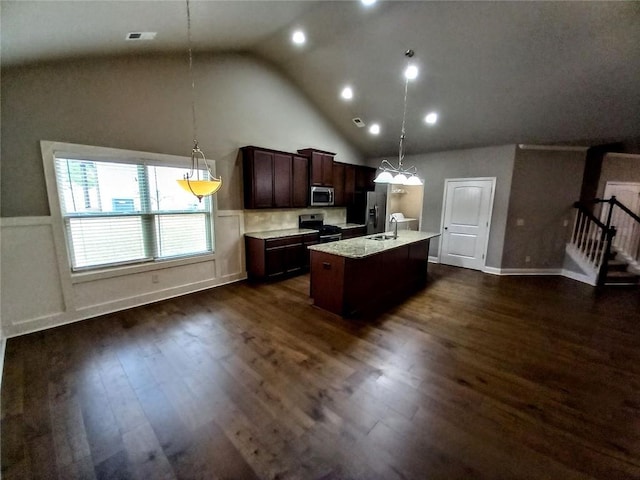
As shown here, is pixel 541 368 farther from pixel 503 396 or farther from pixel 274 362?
pixel 274 362

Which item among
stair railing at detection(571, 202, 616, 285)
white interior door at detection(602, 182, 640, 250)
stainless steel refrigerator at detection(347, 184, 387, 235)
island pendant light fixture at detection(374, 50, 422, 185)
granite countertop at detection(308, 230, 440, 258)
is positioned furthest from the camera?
stainless steel refrigerator at detection(347, 184, 387, 235)

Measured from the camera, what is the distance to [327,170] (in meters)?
5.65

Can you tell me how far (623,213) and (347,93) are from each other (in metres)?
6.20

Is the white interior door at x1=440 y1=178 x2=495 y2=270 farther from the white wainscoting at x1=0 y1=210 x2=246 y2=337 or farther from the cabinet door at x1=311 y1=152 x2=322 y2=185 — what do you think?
the white wainscoting at x1=0 y1=210 x2=246 y2=337

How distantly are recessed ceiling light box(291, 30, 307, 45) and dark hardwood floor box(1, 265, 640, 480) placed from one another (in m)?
4.06

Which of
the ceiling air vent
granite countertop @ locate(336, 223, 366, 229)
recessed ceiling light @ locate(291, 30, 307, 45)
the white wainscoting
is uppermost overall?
recessed ceiling light @ locate(291, 30, 307, 45)

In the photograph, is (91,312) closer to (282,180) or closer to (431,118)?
(282,180)

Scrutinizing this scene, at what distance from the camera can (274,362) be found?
2387mm

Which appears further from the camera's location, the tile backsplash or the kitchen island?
the tile backsplash

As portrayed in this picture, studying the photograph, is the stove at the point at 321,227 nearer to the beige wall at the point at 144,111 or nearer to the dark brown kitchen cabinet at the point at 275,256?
the dark brown kitchen cabinet at the point at 275,256

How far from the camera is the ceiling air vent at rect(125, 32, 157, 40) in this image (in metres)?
2.70

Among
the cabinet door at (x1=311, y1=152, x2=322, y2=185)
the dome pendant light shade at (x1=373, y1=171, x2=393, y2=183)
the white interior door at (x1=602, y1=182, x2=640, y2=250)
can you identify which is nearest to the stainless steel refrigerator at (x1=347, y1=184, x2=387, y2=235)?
the cabinet door at (x1=311, y1=152, x2=322, y2=185)

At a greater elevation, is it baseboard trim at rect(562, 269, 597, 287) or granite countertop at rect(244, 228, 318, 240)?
granite countertop at rect(244, 228, 318, 240)

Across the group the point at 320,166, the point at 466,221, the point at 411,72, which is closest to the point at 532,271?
the point at 466,221
